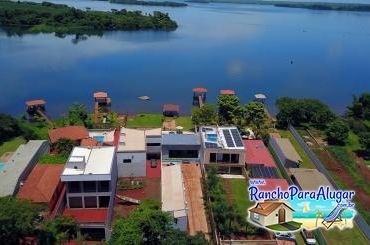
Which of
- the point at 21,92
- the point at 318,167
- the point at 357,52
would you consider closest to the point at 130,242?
the point at 318,167

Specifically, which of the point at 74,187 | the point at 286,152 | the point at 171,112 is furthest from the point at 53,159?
the point at 286,152

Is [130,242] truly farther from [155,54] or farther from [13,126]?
[155,54]

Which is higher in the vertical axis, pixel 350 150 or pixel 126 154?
pixel 126 154

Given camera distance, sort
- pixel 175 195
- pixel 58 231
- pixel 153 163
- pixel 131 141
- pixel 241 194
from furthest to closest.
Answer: pixel 153 163
pixel 131 141
pixel 241 194
pixel 175 195
pixel 58 231

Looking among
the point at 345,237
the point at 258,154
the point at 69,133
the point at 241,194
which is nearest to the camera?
the point at 345,237

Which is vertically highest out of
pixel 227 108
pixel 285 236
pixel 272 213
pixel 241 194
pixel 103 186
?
pixel 272 213

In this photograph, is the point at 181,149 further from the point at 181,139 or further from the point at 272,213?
the point at 272,213

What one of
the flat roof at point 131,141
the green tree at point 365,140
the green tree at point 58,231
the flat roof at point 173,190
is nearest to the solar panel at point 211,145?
the flat roof at point 173,190
